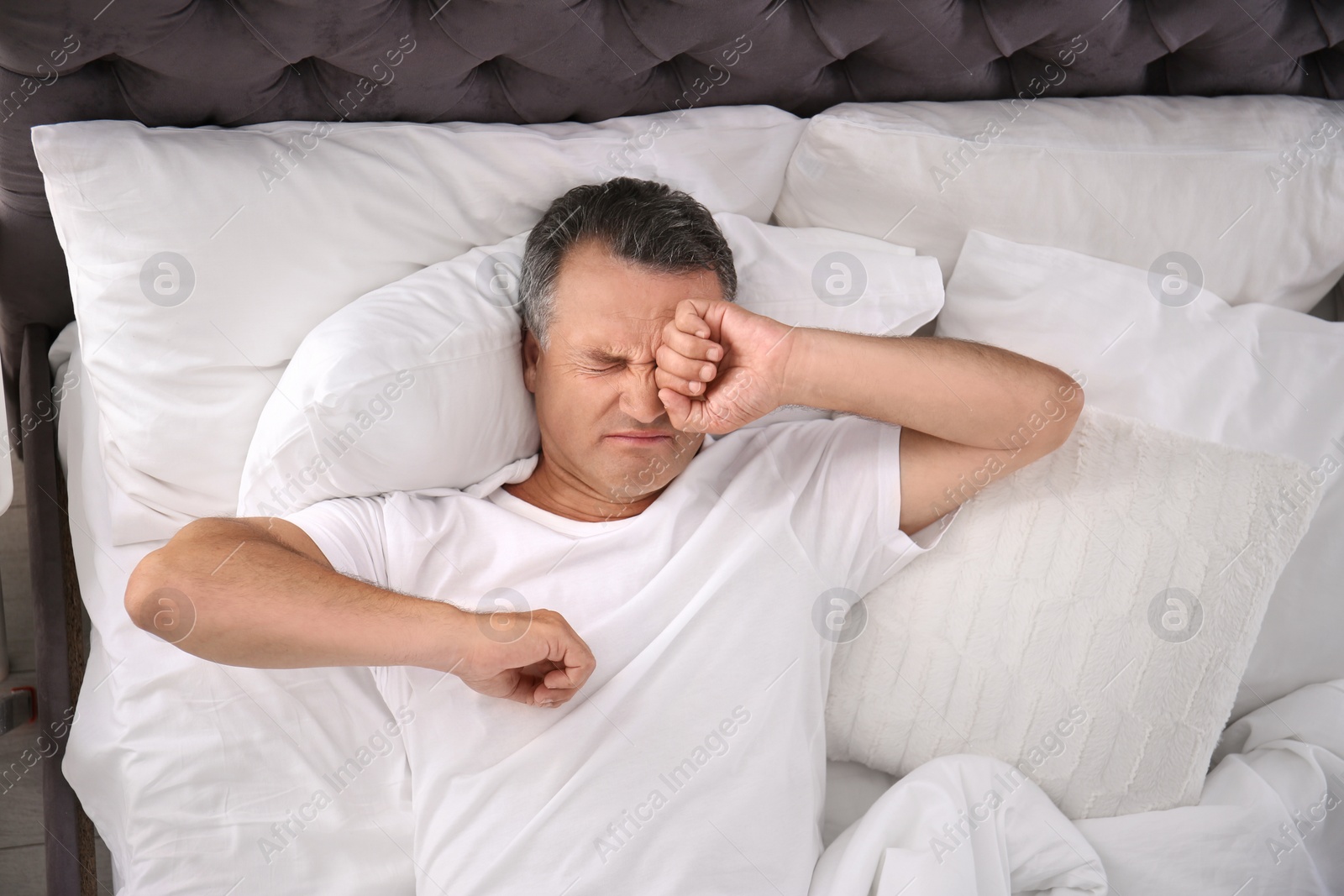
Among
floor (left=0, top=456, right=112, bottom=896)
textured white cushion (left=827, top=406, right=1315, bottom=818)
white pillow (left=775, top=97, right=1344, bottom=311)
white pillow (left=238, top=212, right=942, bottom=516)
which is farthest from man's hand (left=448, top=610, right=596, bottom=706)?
floor (left=0, top=456, right=112, bottom=896)

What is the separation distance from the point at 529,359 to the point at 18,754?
157cm

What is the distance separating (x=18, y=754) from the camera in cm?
214

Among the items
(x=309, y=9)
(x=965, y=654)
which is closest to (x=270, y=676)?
(x=309, y=9)

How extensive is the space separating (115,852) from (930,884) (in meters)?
1.28

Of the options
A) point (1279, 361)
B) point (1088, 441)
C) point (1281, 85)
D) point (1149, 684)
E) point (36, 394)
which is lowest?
point (36, 394)

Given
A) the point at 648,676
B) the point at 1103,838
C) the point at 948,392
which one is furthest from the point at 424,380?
the point at 1103,838

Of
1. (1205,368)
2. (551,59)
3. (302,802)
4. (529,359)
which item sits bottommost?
(302,802)

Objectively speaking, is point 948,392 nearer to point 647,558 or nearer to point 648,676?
point 647,558

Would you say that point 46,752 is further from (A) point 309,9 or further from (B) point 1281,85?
(B) point 1281,85

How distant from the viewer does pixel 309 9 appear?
1.48m

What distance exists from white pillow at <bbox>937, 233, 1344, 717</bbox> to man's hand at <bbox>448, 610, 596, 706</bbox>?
1055 mm

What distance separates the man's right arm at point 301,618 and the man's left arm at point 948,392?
0.61 metres

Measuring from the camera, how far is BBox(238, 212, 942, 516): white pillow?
1.50 metres

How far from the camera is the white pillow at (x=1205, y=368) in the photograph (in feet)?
5.80
